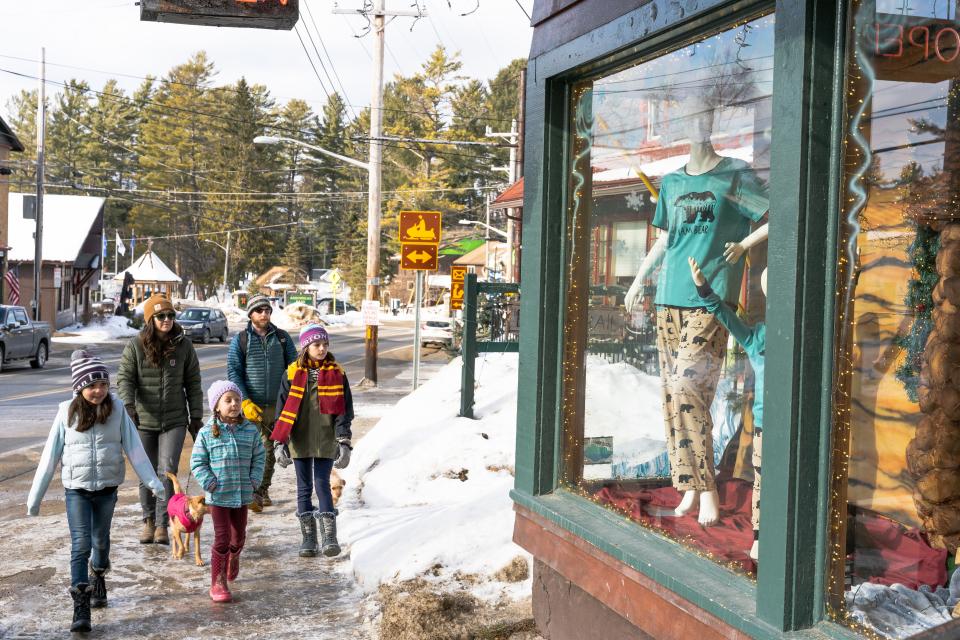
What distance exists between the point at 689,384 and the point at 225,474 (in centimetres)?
310

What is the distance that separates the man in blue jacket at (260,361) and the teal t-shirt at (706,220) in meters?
4.39

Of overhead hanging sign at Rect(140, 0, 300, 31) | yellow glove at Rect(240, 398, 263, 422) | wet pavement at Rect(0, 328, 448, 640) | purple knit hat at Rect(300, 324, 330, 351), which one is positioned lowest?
wet pavement at Rect(0, 328, 448, 640)

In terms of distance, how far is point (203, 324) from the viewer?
126 ft

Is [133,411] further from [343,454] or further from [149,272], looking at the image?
[149,272]

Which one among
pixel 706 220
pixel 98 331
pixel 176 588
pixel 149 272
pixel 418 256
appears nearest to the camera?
pixel 706 220

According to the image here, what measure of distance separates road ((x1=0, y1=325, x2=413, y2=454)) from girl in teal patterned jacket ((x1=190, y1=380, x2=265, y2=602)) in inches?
263

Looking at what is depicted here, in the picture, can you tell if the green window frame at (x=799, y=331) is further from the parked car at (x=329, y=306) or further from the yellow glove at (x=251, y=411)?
the parked car at (x=329, y=306)

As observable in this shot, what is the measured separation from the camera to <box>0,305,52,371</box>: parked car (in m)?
24.1

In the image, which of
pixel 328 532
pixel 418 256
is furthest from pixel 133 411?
pixel 418 256

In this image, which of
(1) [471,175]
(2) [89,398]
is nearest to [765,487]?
(2) [89,398]

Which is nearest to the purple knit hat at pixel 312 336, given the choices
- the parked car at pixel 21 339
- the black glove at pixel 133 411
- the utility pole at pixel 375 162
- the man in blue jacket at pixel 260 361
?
the man in blue jacket at pixel 260 361

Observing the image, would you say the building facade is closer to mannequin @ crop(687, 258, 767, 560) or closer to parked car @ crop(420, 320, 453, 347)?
mannequin @ crop(687, 258, 767, 560)

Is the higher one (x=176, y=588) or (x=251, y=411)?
(x=251, y=411)

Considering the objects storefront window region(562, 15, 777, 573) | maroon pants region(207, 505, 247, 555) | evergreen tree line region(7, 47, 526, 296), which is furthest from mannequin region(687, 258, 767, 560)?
evergreen tree line region(7, 47, 526, 296)
